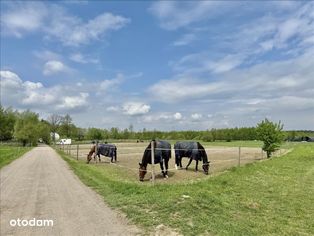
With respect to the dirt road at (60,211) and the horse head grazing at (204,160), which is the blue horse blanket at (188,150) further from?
the dirt road at (60,211)

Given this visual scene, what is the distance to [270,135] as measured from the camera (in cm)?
3362

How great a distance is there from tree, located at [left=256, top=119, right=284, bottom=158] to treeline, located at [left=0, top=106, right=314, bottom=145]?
4325 cm

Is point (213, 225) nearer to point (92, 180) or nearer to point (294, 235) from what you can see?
point (294, 235)

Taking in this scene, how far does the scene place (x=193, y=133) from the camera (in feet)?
377

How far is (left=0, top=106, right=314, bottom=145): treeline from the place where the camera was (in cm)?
8862

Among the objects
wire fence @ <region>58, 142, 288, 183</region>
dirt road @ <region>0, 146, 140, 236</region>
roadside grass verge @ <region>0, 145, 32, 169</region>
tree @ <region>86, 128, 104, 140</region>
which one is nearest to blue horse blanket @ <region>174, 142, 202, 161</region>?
wire fence @ <region>58, 142, 288, 183</region>

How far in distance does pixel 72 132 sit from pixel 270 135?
337ft

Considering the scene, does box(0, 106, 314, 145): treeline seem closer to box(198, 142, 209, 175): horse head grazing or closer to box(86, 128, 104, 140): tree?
box(86, 128, 104, 140): tree

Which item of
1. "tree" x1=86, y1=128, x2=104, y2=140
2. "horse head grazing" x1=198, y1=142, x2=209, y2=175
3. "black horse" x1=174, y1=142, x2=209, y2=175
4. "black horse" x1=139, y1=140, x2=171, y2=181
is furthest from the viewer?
"tree" x1=86, y1=128, x2=104, y2=140

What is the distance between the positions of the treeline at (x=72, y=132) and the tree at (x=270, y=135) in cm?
4325

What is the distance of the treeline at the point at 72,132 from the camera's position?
88.6m

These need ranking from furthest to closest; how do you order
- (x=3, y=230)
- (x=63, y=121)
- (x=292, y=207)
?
(x=63, y=121), (x=292, y=207), (x=3, y=230)

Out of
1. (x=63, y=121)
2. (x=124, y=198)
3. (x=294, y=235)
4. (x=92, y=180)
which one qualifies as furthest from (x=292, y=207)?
(x=63, y=121)

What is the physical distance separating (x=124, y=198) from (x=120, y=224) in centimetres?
299
